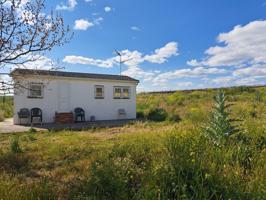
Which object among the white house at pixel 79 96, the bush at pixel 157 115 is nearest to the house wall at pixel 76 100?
the white house at pixel 79 96

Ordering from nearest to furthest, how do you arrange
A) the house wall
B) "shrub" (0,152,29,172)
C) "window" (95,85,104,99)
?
1. "shrub" (0,152,29,172)
2. the house wall
3. "window" (95,85,104,99)

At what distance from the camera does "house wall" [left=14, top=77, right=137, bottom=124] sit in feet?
52.5

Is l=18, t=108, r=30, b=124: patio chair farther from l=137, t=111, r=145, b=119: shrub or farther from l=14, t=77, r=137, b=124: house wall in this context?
l=137, t=111, r=145, b=119: shrub

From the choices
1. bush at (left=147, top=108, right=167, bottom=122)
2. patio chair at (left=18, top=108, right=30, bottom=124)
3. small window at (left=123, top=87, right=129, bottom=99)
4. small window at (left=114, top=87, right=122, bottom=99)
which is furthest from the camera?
small window at (left=123, top=87, right=129, bottom=99)

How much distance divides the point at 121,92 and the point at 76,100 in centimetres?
361

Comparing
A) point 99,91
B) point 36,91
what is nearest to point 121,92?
point 99,91

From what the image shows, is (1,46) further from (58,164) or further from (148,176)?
(148,176)

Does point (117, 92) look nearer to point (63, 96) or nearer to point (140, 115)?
point (140, 115)

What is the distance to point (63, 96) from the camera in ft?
56.2

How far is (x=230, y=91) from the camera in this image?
121ft

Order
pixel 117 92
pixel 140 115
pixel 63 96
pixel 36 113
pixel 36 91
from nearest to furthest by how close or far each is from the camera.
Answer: pixel 36 113 < pixel 36 91 < pixel 63 96 < pixel 117 92 < pixel 140 115

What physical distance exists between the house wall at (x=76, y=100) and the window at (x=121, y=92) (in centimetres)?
23

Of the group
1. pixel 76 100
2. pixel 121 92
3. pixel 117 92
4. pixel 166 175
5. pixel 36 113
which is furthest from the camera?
pixel 121 92

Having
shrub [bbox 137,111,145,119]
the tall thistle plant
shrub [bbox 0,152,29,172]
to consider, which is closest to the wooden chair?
shrub [bbox 137,111,145,119]
